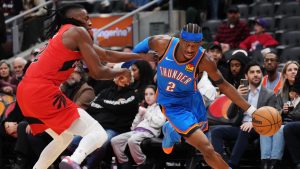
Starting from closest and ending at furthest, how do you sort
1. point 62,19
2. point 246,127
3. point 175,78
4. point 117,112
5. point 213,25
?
point 62,19 → point 175,78 → point 246,127 → point 117,112 → point 213,25

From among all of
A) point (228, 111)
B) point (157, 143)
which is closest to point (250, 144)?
point (228, 111)

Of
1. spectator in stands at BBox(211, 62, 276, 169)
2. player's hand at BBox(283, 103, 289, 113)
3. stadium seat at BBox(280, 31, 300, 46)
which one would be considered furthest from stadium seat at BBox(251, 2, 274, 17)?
player's hand at BBox(283, 103, 289, 113)

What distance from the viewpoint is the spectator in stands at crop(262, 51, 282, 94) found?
10.6 m

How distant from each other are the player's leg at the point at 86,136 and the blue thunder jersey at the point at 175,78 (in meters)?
1.44

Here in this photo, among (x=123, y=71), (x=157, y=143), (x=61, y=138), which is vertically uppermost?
(x=123, y=71)

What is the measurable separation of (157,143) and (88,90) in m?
1.68

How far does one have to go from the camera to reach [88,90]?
11242mm

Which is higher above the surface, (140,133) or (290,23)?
(290,23)

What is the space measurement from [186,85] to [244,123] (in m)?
1.36

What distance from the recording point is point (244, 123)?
966cm

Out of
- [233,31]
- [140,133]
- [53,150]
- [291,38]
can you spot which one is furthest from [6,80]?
[53,150]

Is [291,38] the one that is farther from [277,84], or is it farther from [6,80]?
[6,80]

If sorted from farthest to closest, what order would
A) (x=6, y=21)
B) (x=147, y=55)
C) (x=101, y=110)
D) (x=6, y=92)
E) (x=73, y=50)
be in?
(x=6, y=21)
(x=6, y=92)
(x=101, y=110)
(x=147, y=55)
(x=73, y=50)

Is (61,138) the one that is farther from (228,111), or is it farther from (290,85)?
(290,85)
